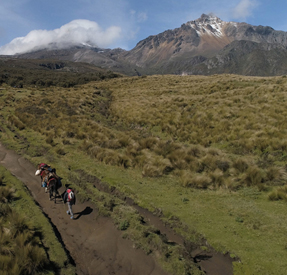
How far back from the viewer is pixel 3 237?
21.8ft

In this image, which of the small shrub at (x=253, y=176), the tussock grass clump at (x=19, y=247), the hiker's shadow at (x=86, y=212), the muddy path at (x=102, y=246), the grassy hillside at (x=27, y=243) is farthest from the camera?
the small shrub at (x=253, y=176)

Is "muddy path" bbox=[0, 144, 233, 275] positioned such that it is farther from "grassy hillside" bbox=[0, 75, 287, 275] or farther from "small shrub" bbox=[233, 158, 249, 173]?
"small shrub" bbox=[233, 158, 249, 173]

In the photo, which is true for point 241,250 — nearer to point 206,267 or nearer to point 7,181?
point 206,267

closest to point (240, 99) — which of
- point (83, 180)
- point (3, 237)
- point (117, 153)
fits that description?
point (117, 153)

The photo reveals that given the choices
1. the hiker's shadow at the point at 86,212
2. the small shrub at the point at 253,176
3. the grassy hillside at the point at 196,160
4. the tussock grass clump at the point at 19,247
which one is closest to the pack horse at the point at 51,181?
the grassy hillside at the point at 196,160

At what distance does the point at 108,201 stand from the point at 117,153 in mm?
5458

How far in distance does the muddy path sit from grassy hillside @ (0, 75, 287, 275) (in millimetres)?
405

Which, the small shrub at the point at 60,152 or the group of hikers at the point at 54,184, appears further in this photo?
the small shrub at the point at 60,152

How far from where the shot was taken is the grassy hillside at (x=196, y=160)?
26.1 ft

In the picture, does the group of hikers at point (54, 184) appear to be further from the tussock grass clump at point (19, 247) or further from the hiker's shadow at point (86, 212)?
the tussock grass clump at point (19, 247)

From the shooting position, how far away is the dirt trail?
6691 mm

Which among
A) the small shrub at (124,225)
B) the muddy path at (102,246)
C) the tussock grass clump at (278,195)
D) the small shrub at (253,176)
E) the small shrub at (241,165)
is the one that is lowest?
the muddy path at (102,246)

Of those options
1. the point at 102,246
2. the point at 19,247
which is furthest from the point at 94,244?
the point at 19,247

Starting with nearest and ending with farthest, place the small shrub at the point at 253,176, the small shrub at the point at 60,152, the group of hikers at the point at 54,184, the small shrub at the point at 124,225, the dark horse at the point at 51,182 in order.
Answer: the small shrub at the point at 124,225
the group of hikers at the point at 54,184
the dark horse at the point at 51,182
the small shrub at the point at 253,176
the small shrub at the point at 60,152
